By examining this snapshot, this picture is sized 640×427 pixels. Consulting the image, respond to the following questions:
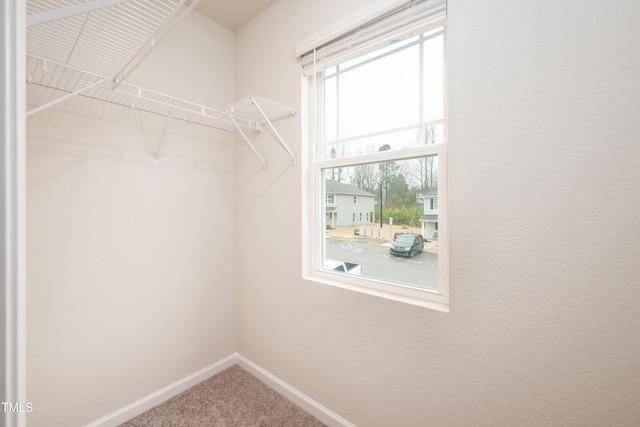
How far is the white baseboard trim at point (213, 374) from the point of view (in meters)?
1.45

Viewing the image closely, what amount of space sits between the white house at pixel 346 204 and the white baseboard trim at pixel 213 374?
42.8 inches

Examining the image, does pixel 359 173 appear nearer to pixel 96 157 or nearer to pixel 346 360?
pixel 346 360

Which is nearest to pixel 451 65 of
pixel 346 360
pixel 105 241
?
pixel 346 360

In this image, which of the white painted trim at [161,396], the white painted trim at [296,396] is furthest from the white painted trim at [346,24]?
the white painted trim at [161,396]

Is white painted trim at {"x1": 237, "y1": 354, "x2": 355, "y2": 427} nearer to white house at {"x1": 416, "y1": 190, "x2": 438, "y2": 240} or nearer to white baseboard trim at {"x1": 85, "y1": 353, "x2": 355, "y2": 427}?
white baseboard trim at {"x1": 85, "y1": 353, "x2": 355, "y2": 427}

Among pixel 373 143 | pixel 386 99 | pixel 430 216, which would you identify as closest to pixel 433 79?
pixel 386 99

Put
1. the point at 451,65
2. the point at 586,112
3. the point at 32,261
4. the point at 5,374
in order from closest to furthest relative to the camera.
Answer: the point at 5,374, the point at 586,112, the point at 451,65, the point at 32,261

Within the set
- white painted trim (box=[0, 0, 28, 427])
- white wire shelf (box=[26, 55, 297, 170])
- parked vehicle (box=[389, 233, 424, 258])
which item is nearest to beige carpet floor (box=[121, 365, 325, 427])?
parked vehicle (box=[389, 233, 424, 258])

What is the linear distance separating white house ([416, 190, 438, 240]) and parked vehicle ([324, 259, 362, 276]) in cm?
45

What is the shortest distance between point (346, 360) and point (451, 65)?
1505mm

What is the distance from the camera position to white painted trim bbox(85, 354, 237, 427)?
1.46 m

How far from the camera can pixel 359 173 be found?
1495 millimetres

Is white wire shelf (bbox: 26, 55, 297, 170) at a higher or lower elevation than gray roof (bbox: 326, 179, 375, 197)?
higher

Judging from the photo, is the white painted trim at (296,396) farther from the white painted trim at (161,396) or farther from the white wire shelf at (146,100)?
the white wire shelf at (146,100)
